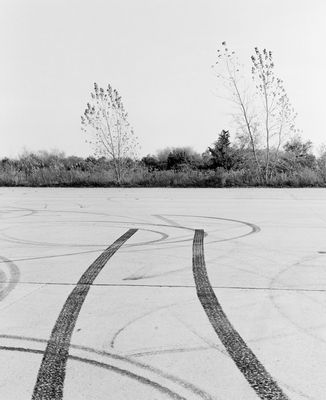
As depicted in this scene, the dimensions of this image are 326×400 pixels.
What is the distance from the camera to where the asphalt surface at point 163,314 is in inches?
103

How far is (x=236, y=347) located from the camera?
3084mm

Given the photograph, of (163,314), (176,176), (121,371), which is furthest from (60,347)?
(176,176)

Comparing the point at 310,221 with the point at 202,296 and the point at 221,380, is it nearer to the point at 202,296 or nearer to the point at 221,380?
the point at 202,296

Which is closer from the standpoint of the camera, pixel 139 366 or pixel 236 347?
pixel 139 366

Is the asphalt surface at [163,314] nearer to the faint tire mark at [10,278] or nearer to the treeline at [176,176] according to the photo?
the faint tire mark at [10,278]

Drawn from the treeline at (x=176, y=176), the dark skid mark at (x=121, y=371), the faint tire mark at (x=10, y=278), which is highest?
the treeline at (x=176, y=176)

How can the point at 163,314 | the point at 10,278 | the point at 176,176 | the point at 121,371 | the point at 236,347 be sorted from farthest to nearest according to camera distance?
the point at 176,176 < the point at 10,278 < the point at 163,314 < the point at 236,347 < the point at 121,371

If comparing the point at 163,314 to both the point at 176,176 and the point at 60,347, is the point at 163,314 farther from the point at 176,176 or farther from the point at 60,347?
Result: the point at 176,176

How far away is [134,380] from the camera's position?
262 centimetres

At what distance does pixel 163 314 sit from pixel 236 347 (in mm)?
852

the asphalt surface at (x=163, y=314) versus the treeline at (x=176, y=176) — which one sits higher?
the treeline at (x=176, y=176)

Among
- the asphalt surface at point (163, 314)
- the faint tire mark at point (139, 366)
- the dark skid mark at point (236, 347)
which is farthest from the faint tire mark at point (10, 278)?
the dark skid mark at point (236, 347)

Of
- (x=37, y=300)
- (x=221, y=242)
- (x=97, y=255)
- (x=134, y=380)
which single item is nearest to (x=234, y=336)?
(x=134, y=380)

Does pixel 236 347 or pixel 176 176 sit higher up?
pixel 176 176
